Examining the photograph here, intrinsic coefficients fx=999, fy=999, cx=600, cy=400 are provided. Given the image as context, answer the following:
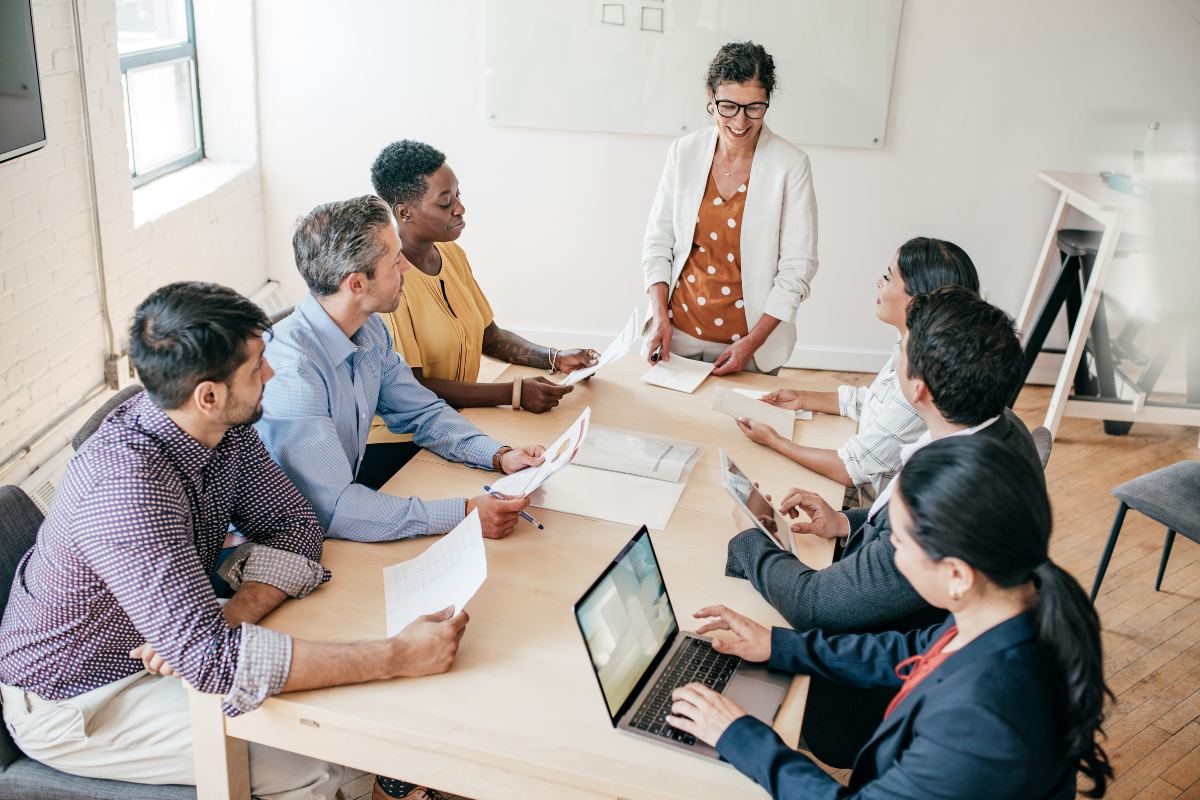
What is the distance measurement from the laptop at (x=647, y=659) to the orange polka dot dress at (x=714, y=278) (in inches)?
57.2

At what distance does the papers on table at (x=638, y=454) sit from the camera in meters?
2.21

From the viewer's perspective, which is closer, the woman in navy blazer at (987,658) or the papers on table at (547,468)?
the woman in navy blazer at (987,658)

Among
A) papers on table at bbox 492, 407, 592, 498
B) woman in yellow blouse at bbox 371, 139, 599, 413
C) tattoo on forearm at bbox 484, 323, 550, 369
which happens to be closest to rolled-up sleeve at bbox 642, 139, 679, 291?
tattoo on forearm at bbox 484, 323, 550, 369

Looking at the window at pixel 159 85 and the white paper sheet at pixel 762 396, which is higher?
the window at pixel 159 85

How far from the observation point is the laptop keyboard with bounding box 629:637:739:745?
1436 mm

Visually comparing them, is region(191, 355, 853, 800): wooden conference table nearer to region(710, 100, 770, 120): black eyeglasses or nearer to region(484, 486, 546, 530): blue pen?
region(484, 486, 546, 530): blue pen

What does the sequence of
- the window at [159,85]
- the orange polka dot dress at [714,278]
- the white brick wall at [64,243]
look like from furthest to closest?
the window at [159,85] < the orange polka dot dress at [714,278] < the white brick wall at [64,243]

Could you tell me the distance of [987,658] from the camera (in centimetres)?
120

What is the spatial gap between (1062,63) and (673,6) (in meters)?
1.71

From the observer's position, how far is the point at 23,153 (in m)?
2.55

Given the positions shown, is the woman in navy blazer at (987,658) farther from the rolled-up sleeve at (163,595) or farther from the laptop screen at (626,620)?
the rolled-up sleeve at (163,595)

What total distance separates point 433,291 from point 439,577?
3.38 feet

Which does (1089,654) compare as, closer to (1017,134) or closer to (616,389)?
(616,389)

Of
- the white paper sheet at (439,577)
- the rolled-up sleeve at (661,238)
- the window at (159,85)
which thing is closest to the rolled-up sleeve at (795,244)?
the rolled-up sleeve at (661,238)
